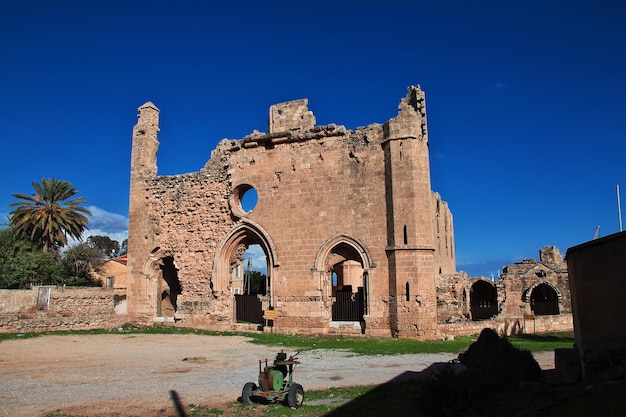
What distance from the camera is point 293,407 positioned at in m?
6.66

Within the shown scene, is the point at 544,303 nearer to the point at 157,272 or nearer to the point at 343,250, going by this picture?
the point at 343,250

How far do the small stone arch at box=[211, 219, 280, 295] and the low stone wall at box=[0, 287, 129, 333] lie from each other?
446cm

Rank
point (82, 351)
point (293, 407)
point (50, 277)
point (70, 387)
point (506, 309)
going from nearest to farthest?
1. point (293, 407)
2. point (70, 387)
3. point (82, 351)
4. point (506, 309)
5. point (50, 277)

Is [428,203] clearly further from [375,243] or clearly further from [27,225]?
[27,225]

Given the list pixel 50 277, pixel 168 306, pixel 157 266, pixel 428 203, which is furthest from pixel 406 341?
pixel 50 277

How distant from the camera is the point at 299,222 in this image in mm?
17578

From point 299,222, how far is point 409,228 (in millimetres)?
4055

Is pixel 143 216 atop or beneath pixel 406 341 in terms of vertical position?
atop

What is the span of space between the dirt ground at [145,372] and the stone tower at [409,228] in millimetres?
3627

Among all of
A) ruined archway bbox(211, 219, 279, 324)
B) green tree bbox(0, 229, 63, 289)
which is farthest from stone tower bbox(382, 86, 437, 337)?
green tree bbox(0, 229, 63, 289)

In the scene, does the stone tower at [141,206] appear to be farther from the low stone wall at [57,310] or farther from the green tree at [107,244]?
the green tree at [107,244]

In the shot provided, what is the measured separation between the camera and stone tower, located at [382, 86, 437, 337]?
15312 mm

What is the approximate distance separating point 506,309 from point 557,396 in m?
18.0

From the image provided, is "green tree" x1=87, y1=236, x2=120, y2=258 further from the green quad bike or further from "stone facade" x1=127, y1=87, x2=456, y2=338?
the green quad bike
